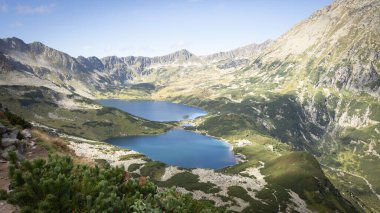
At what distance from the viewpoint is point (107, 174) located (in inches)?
1049

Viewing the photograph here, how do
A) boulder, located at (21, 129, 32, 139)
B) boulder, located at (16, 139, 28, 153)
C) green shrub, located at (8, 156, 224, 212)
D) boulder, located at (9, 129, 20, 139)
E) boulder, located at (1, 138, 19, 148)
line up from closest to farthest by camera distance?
green shrub, located at (8, 156, 224, 212) < boulder, located at (1, 138, 19, 148) < boulder, located at (16, 139, 28, 153) < boulder, located at (9, 129, 20, 139) < boulder, located at (21, 129, 32, 139)

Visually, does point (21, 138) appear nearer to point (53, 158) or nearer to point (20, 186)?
point (53, 158)

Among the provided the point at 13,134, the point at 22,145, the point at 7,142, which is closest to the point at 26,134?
the point at 13,134

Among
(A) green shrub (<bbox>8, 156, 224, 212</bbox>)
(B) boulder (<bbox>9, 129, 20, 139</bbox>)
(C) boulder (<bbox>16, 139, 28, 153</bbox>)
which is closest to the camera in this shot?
(A) green shrub (<bbox>8, 156, 224, 212</bbox>)

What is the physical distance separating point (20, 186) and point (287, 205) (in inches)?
7376

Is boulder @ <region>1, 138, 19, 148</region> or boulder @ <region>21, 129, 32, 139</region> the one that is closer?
boulder @ <region>1, 138, 19, 148</region>

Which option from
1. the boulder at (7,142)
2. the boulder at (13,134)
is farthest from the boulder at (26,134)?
the boulder at (7,142)

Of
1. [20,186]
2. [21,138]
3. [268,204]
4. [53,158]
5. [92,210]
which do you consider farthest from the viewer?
[268,204]

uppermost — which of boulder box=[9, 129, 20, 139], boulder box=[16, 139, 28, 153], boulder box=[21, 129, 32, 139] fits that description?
boulder box=[9, 129, 20, 139]

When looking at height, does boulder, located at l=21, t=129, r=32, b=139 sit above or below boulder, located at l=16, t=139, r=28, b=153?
above

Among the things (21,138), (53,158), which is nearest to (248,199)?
(21,138)

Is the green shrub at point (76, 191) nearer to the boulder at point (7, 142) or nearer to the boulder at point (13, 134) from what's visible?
the boulder at point (7, 142)

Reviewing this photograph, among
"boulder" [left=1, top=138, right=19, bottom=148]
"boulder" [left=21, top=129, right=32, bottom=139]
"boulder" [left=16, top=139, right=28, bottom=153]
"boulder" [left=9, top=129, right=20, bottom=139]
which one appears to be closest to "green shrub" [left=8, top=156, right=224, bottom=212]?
"boulder" [left=1, top=138, right=19, bottom=148]

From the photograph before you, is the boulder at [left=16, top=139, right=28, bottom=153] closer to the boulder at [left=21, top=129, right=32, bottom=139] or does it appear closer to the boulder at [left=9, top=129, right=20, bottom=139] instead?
the boulder at [left=9, top=129, right=20, bottom=139]
